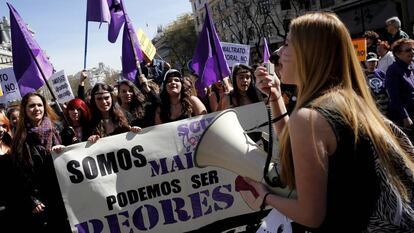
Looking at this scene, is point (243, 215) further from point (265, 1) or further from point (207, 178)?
point (265, 1)

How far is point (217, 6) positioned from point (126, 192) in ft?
184

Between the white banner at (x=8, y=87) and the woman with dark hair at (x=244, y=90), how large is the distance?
201 inches

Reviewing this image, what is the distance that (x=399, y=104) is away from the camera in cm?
509

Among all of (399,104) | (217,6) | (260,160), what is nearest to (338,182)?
(260,160)

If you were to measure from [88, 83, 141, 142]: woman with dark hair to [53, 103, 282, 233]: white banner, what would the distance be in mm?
576

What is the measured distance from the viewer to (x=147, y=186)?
12.0 ft

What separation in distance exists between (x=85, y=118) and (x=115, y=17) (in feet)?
8.49

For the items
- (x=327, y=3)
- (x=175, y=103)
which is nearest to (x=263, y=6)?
(x=327, y=3)

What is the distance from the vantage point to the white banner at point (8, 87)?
798cm

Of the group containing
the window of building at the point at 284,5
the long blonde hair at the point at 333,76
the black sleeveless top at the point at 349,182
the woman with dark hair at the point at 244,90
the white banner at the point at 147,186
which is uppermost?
the window of building at the point at 284,5

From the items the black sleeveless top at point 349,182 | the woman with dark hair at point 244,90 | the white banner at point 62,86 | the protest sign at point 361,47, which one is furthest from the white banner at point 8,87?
the black sleeveless top at point 349,182

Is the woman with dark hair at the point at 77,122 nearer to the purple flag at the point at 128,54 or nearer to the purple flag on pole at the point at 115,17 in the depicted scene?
the purple flag at the point at 128,54

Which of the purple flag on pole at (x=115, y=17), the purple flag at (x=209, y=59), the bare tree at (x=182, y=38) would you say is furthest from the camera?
the bare tree at (x=182, y=38)

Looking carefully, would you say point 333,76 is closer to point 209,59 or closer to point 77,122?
point 77,122
